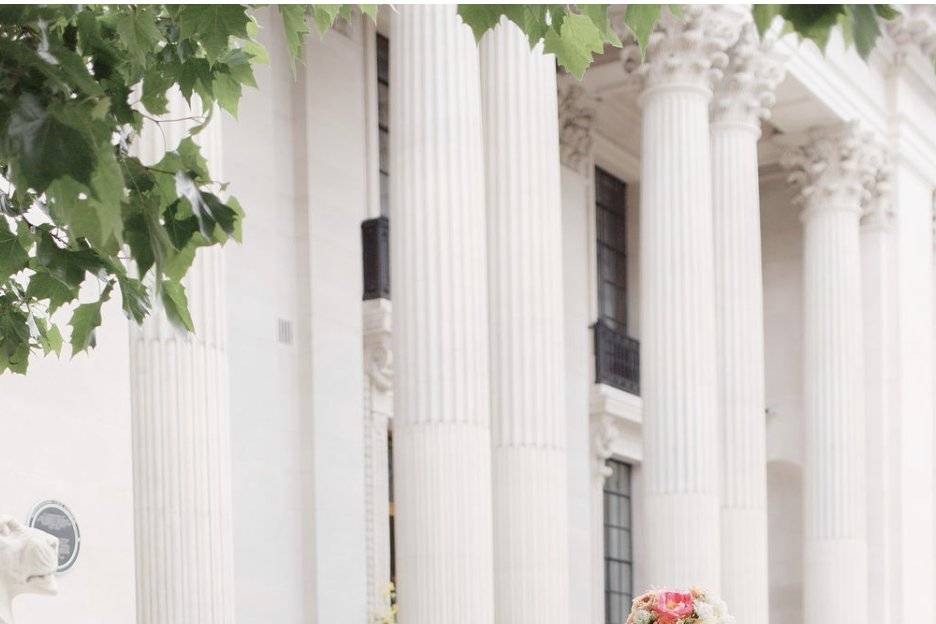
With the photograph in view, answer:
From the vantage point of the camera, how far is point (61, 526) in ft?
39.3

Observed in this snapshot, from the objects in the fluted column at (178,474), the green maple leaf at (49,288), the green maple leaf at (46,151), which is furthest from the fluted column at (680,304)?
the green maple leaf at (46,151)

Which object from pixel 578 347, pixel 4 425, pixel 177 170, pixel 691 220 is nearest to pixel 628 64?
pixel 691 220

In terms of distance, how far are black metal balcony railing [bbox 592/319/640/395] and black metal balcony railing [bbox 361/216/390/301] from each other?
608 cm

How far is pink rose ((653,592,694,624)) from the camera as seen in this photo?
388 inches

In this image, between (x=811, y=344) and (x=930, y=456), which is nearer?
(x=811, y=344)

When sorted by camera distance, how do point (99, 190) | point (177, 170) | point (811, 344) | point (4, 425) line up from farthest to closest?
1. point (811, 344)
2. point (4, 425)
3. point (177, 170)
4. point (99, 190)

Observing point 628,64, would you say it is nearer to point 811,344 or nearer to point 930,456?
point 811,344

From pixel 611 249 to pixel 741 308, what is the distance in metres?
5.36

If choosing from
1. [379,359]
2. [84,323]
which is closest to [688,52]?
[379,359]

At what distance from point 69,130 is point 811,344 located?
2272cm

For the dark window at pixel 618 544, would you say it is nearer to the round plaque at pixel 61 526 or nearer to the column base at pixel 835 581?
the column base at pixel 835 581

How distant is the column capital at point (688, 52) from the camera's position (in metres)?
22.1

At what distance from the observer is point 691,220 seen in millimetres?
21578

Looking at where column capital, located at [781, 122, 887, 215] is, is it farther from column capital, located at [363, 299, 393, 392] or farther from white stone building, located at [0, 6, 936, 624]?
column capital, located at [363, 299, 393, 392]
